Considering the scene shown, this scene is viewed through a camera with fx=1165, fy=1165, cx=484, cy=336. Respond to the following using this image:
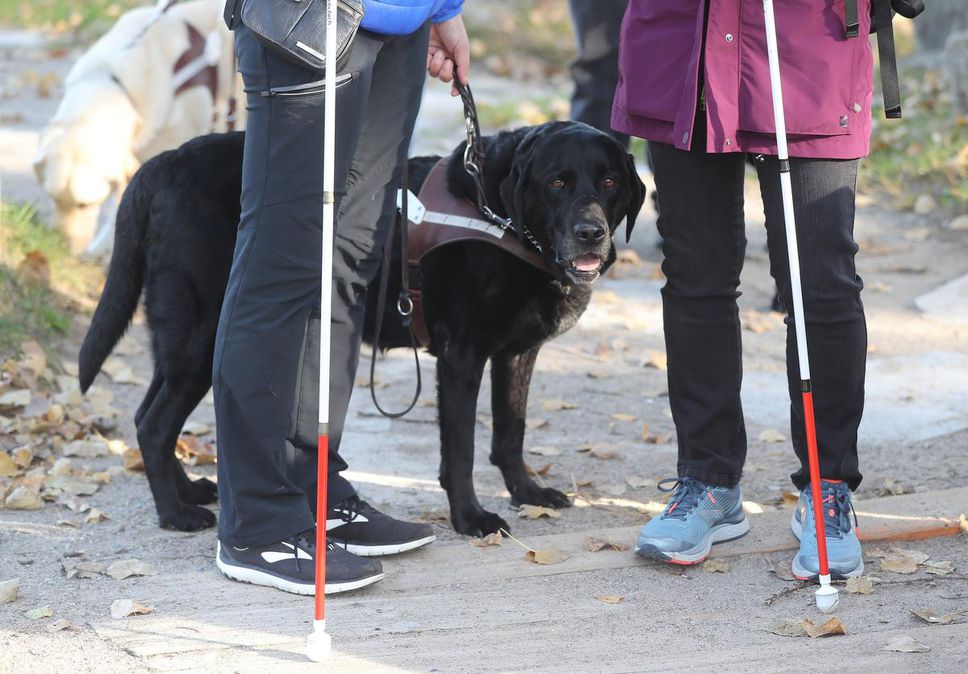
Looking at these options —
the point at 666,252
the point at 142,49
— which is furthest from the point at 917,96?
the point at 666,252

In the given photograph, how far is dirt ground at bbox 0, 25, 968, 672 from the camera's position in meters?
2.43

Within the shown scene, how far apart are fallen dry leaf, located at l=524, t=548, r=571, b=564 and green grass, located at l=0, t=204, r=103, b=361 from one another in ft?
8.02

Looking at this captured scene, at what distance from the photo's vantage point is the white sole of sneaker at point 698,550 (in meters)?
2.92

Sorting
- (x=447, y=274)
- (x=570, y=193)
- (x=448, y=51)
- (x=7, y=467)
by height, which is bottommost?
(x=7, y=467)

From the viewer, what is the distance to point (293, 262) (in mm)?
2607

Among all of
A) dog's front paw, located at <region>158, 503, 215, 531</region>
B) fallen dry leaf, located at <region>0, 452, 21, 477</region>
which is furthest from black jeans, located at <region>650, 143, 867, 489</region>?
fallen dry leaf, located at <region>0, 452, 21, 477</region>

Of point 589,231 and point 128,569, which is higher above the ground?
point 589,231

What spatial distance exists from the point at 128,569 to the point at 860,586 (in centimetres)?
178

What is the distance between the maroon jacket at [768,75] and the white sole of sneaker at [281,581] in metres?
1.28

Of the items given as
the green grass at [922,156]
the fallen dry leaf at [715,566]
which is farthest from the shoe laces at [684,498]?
the green grass at [922,156]

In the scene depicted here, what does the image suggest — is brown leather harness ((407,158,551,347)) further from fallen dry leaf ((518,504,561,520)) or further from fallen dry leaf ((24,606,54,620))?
fallen dry leaf ((24,606,54,620))

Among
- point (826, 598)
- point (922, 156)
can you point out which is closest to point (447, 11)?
point (826, 598)

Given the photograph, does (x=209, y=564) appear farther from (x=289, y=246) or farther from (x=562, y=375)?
(x=562, y=375)

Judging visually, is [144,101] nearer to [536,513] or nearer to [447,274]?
[447,274]
